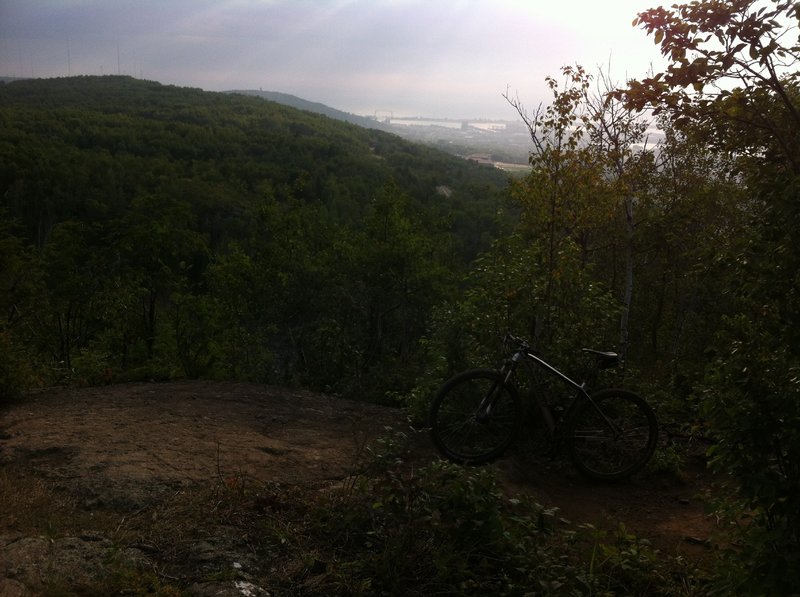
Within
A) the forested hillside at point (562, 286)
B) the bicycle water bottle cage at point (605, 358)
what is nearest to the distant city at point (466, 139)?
the forested hillside at point (562, 286)

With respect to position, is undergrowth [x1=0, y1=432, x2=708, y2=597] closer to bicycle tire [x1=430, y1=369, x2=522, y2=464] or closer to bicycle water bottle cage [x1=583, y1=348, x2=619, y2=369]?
bicycle tire [x1=430, y1=369, x2=522, y2=464]

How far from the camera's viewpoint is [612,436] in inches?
186

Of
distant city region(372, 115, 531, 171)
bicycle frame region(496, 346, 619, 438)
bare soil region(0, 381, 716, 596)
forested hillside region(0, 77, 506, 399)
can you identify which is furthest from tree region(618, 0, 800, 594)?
distant city region(372, 115, 531, 171)

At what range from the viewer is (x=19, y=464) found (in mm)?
4125

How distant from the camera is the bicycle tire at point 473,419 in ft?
15.0

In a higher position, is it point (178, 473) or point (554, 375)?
point (554, 375)

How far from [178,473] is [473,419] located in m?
2.28

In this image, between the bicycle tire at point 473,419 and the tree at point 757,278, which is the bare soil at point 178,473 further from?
the tree at point 757,278

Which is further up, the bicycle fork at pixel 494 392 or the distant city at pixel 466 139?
the distant city at pixel 466 139

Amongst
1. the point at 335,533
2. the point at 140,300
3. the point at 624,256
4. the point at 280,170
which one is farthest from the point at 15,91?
the point at 335,533

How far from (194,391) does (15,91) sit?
10019 cm

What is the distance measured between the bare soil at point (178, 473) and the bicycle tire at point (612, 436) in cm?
15

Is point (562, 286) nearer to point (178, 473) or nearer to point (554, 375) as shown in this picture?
point (554, 375)

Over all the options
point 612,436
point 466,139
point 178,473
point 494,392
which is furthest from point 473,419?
point 466,139
